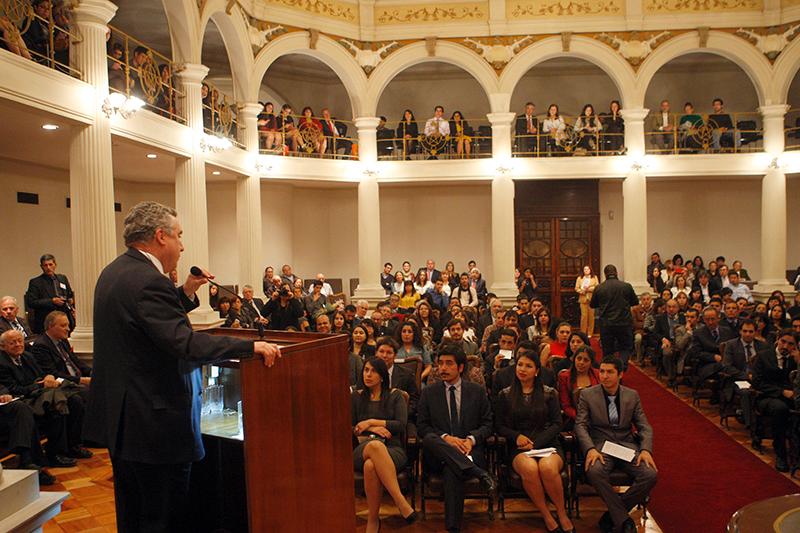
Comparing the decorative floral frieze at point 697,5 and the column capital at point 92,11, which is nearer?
the column capital at point 92,11

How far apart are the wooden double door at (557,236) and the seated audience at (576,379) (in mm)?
9832

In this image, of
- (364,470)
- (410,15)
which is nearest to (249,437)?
(364,470)

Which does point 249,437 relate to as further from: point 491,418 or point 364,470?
point 491,418

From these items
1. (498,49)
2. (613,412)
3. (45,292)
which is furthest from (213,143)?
(613,412)

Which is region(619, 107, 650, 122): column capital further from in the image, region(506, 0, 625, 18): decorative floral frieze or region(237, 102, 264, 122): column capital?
region(237, 102, 264, 122): column capital

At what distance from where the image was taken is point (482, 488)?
166 inches

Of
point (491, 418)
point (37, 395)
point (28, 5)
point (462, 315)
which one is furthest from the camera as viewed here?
point (462, 315)

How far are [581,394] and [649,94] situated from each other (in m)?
12.9

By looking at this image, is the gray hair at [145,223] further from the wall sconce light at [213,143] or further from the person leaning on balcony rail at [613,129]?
the person leaning on balcony rail at [613,129]

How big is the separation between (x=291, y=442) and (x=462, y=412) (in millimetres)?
2088

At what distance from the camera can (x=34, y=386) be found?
531 centimetres

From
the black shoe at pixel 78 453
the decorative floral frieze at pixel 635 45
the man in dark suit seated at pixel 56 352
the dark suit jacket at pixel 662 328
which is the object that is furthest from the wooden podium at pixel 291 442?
the decorative floral frieze at pixel 635 45

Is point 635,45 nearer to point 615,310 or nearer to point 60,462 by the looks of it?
point 615,310

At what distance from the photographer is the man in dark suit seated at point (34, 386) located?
522cm
